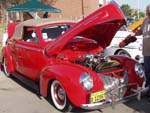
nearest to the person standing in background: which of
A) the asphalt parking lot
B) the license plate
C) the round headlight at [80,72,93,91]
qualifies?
the asphalt parking lot

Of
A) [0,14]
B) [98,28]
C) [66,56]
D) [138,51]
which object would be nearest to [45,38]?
[66,56]

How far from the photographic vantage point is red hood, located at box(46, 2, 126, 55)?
574cm

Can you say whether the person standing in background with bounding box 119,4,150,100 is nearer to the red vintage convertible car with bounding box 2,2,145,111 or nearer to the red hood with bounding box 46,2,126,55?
the red vintage convertible car with bounding box 2,2,145,111

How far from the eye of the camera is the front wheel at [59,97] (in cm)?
586

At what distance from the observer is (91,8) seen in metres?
42.2

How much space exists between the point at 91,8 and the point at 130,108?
120 feet

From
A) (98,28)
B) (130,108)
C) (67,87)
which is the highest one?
(98,28)

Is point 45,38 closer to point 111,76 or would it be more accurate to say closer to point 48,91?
point 48,91

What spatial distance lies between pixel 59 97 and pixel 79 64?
754 millimetres

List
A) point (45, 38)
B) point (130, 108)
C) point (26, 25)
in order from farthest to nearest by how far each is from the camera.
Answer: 1. point (26, 25)
2. point (45, 38)
3. point (130, 108)

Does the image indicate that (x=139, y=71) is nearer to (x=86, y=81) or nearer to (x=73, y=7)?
(x=86, y=81)

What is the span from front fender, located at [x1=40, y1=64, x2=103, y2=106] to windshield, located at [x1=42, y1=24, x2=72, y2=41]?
4.19 feet

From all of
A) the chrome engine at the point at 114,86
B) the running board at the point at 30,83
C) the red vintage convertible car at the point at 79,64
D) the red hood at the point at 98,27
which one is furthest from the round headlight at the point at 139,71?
the running board at the point at 30,83

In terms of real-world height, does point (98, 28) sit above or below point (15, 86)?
above
